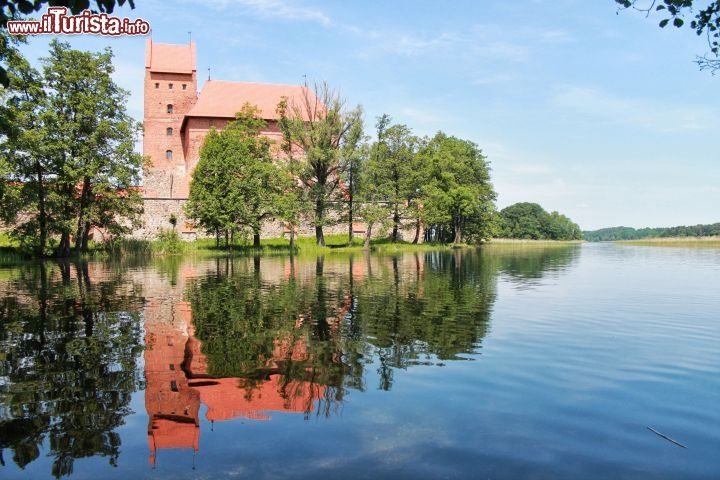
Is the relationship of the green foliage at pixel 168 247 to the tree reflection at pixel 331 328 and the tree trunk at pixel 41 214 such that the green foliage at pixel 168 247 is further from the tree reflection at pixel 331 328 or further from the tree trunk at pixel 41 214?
the tree reflection at pixel 331 328

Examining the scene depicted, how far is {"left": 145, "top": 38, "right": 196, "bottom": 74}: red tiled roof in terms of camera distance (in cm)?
6756

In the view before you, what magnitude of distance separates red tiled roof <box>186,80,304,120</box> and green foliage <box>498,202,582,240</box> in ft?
259

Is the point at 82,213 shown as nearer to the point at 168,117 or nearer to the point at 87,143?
the point at 87,143

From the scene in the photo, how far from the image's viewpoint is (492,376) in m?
7.66

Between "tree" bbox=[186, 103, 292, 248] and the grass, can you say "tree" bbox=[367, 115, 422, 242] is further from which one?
"tree" bbox=[186, 103, 292, 248]

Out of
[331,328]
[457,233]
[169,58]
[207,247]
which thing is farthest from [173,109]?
[331,328]

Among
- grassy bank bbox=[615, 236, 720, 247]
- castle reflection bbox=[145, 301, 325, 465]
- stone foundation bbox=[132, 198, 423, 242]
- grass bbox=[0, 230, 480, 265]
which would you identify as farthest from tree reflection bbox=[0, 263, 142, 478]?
grassy bank bbox=[615, 236, 720, 247]

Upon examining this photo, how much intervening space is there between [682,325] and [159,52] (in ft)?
232

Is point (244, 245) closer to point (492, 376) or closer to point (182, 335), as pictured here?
point (182, 335)

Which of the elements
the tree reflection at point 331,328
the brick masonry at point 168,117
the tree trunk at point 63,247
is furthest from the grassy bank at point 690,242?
the tree trunk at point 63,247

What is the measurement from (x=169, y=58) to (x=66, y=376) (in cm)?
6911

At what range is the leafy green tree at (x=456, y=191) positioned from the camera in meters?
62.6

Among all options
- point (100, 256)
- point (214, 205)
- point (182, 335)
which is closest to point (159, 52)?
point (214, 205)

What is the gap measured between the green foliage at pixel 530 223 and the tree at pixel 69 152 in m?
108
